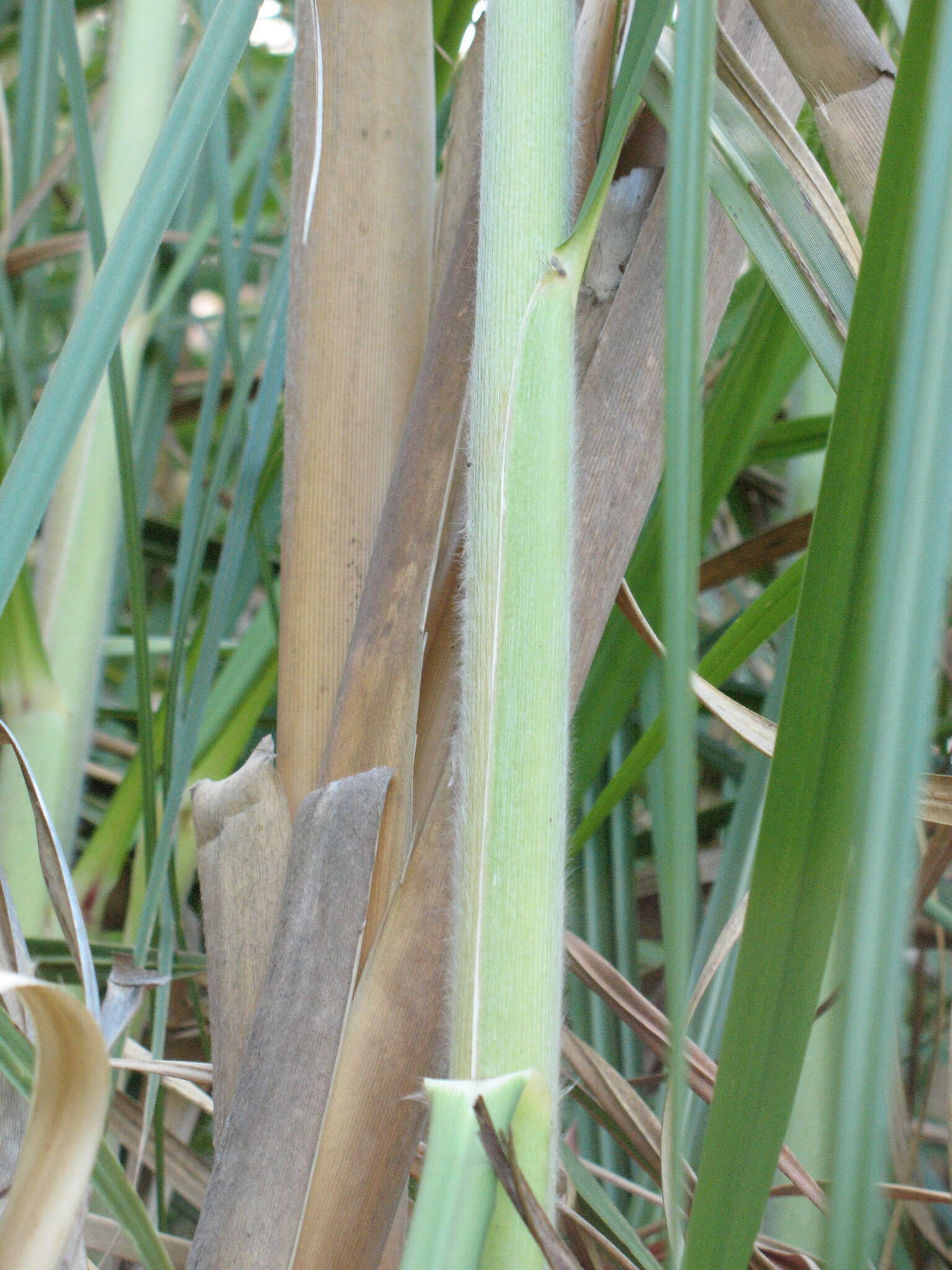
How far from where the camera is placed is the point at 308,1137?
23 cm

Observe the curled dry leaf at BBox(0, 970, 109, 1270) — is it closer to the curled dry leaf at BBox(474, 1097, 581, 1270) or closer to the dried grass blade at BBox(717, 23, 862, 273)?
the curled dry leaf at BBox(474, 1097, 581, 1270)

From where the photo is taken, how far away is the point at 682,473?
0.14m

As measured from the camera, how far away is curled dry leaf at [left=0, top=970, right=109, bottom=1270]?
6.8 inches

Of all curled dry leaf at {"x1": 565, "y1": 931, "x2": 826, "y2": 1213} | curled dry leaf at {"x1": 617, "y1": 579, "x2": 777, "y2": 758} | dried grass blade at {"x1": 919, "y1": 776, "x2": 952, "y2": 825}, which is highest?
curled dry leaf at {"x1": 617, "y1": 579, "x2": 777, "y2": 758}

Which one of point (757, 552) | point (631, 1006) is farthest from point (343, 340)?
point (757, 552)

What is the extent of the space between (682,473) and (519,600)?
2.2 inches

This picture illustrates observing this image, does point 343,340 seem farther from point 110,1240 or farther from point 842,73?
point 110,1240

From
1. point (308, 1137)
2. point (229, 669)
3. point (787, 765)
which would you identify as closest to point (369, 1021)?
point (308, 1137)

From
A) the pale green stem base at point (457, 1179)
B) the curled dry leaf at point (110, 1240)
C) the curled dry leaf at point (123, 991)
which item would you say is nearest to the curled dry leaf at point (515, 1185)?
the pale green stem base at point (457, 1179)

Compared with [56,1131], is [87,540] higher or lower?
higher

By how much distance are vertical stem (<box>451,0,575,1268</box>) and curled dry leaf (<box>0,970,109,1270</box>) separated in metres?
0.06

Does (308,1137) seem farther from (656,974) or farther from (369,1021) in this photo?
(656,974)

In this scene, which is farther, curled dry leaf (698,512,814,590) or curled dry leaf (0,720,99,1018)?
curled dry leaf (698,512,814,590)

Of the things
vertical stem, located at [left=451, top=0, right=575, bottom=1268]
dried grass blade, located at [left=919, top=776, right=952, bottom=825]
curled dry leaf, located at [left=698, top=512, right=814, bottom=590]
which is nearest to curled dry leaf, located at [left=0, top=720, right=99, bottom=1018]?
vertical stem, located at [left=451, top=0, right=575, bottom=1268]
